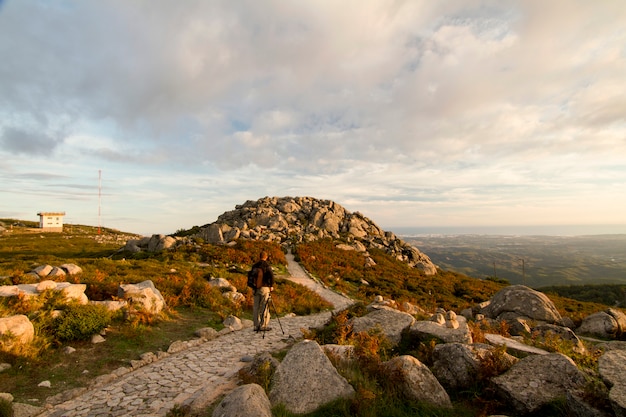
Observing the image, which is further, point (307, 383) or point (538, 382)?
point (307, 383)

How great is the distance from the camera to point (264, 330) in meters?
14.0

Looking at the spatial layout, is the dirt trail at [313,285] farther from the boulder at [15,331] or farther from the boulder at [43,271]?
the boulder at [43,271]

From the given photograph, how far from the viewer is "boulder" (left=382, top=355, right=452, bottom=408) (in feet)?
21.0

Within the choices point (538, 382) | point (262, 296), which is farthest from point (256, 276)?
point (538, 382)

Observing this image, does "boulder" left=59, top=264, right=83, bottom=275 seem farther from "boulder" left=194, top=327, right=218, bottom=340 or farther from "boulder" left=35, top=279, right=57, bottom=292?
"boulder" left=194, top=327, right=218, bottom=340

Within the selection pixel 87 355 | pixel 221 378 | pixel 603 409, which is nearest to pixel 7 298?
pixel 87 355

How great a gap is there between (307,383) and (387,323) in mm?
5254

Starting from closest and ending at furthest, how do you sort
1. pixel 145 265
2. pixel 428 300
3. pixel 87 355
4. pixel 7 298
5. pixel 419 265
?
pixel 87 355 < pixel 7 298 < pixel 145 265 < pixel 428 300 < pixel 419 265

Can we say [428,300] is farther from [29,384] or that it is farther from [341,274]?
[29,384]

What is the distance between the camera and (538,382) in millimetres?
6309

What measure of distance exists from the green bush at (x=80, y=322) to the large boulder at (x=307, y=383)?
330 inches

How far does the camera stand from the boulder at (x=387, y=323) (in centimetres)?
1049

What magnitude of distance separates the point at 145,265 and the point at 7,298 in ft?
41.0

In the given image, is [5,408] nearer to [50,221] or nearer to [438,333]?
[438,333]
